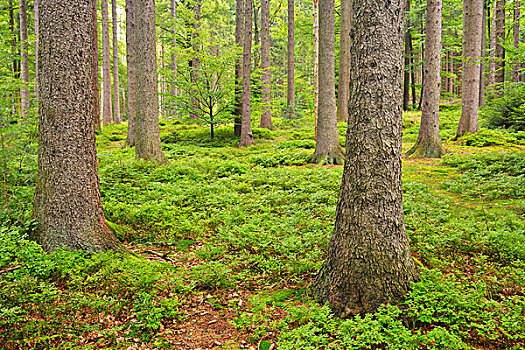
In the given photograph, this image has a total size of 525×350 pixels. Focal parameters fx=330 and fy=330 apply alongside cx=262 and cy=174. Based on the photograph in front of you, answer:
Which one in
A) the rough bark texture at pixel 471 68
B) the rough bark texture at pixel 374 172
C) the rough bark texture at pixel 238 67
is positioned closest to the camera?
the rough bark texture at pixel 374 172

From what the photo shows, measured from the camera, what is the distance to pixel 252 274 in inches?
176

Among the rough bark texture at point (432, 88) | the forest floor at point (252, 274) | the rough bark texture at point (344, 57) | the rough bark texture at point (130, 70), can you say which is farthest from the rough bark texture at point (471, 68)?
the rough bark texture at point (130, 70)

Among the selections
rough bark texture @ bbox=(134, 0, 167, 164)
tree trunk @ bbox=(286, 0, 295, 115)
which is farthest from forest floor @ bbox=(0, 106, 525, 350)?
tree trunk @ bbox=(286, 0, 295, 115)

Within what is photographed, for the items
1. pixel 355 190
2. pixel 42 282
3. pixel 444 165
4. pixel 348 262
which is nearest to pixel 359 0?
pixel 355 190

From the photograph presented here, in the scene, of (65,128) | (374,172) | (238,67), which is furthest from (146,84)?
(374,172)

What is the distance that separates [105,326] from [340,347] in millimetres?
2368

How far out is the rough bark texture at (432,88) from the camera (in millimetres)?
9766

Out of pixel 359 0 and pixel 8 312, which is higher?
pixel 359 0

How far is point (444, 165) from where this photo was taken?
8.94 metres

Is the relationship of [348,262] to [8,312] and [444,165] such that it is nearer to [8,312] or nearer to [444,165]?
[8,312]

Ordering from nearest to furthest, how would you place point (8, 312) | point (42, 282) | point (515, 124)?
point (8, 312), point (42, 282), point (515, 124)

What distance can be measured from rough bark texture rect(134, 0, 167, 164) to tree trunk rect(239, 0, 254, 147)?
4.80 metres

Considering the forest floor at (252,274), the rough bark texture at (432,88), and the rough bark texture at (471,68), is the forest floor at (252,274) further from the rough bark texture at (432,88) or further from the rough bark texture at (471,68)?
the rough bark texture at (471,68)

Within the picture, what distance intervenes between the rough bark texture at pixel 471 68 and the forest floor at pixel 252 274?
4.95m
